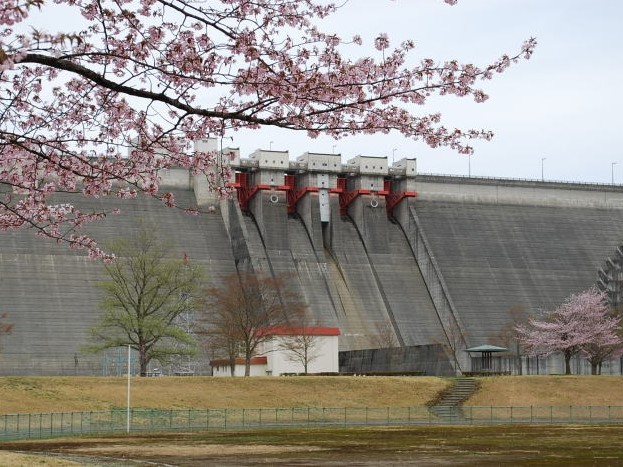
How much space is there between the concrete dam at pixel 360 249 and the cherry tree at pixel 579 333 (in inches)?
285

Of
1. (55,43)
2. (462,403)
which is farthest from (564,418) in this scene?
(55,43)

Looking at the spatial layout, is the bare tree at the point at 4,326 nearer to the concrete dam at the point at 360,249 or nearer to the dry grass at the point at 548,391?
the concrete dam at the point at 360,249

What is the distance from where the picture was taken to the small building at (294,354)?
8412 cm

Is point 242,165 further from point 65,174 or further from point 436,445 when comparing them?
point 65,174

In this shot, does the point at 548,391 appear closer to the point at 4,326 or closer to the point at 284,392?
the point at 284,392

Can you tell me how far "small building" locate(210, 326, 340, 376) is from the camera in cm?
8412

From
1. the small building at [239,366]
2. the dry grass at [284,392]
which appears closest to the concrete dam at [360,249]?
the small building at [239,366]

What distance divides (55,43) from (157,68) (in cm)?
392

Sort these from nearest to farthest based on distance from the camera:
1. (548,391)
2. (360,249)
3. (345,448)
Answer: (345,448) → (548,391) → (360,249)

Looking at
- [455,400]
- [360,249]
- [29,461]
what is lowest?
[29,461]

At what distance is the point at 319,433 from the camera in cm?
5266

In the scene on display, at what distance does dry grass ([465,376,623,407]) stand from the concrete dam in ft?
76.8

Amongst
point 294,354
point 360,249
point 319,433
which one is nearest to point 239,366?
point 294,354

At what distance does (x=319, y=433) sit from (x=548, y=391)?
82.4ft
